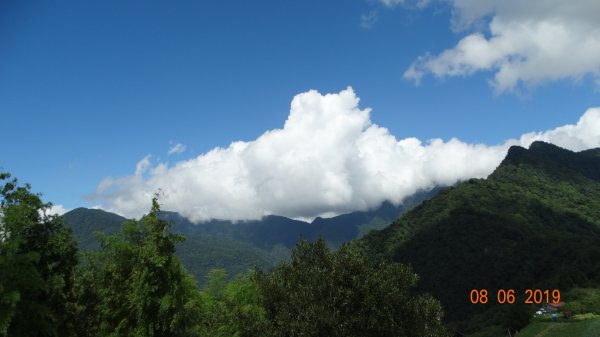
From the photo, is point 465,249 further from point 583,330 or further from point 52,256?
point 52,256

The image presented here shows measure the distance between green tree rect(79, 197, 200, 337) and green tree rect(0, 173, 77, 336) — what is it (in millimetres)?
2741

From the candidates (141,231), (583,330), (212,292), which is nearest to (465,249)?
(583,330)

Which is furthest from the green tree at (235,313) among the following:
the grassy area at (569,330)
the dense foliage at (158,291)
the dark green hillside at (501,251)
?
the dark green hillside at (501,251)

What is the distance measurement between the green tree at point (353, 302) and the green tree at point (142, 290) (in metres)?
8.40

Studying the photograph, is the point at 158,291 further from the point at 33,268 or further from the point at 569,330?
the point at 569,330

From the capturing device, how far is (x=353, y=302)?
19.2m

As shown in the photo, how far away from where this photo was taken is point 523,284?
142875 mm

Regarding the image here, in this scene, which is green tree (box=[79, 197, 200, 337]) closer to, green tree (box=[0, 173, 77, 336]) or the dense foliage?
the dense foliage

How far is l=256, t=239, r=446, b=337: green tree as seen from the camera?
18.5m

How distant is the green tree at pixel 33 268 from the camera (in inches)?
867

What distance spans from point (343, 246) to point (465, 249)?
168m

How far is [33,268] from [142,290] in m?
6.30

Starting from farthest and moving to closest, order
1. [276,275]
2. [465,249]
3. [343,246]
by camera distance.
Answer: [465,249]
[276,275]
[343,246]
